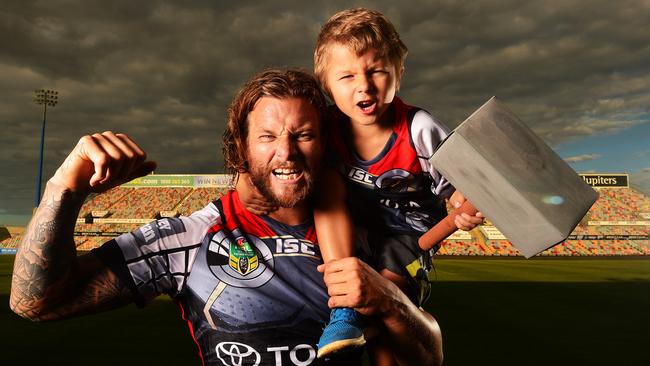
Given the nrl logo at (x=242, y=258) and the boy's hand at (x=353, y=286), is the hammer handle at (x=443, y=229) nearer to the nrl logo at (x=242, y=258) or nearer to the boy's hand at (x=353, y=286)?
the boy's hand at (x=353, y=286)

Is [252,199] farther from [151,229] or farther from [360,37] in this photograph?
[360,37]

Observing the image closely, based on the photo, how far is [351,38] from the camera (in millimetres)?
2828

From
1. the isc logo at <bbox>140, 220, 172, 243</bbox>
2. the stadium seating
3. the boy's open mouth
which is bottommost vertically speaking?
the stadium seating

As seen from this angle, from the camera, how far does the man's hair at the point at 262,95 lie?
7.95 feet

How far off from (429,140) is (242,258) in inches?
50.5

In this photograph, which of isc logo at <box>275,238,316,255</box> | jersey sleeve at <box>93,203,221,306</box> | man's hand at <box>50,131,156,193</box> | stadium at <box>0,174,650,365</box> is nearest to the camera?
Result: man's hand at <box>50,131,156,193</box>

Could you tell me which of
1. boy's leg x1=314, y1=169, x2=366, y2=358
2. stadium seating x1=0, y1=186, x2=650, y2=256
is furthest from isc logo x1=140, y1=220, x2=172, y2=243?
stadium seating x1=0, y1=186, x2=650, y2=256

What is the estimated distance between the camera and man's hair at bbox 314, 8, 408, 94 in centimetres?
283

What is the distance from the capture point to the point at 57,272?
2084mm

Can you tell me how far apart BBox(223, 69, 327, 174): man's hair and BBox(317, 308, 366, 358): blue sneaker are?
956 millimetres

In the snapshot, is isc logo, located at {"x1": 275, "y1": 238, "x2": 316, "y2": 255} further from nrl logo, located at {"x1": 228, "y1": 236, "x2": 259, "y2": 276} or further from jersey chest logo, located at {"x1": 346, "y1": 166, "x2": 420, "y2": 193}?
jersey chest logo, located at {"x1": 346, "y1": 166, "x2": 420, "y2": 193}

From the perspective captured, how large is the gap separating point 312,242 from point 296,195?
0.35 meters

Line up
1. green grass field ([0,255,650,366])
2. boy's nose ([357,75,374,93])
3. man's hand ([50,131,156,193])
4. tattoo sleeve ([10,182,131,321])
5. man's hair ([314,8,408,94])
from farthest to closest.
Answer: green grass field ([0,255,650,366]) → man's hair ([314,8,408,94]) → boy's nose ([357,75,374,93]) → tattoo sleeve ([10,182,131,321]) → man's hand ([50,131,156,193])

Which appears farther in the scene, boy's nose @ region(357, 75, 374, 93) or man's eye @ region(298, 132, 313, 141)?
boy's nose @ region(357, 75, 374, 93)
